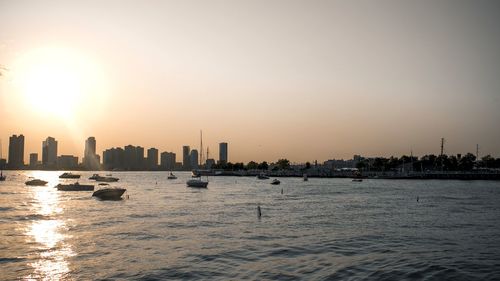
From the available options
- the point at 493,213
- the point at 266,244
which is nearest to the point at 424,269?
the point at 266,244

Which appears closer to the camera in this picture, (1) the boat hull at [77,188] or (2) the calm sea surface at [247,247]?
(2) the calm sea surface at [247,247]

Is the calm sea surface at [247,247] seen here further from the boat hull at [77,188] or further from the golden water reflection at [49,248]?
the boat hull at [77,188]

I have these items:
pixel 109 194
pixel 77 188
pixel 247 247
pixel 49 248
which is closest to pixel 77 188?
pixel 77 188

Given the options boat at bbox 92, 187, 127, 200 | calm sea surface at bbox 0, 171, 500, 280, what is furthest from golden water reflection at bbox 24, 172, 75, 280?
boat at bbox 92, 187, 127, 200

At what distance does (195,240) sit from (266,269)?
35.3 ft

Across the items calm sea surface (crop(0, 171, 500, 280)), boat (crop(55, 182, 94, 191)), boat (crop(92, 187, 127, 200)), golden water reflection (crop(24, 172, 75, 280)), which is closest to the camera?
golden water reflection (crop(24, 172, 75, 280))

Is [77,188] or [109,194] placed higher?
[109,194]

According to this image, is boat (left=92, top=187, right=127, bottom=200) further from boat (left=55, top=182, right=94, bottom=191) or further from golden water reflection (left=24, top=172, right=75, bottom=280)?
golden water reflection (left=24, top=172, right=75, bottom=280)

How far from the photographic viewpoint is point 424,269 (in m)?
23.9

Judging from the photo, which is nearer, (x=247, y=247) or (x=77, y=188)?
(x=247, y=247)

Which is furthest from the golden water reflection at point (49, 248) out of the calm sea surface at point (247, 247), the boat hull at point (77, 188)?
the boat hull at point (77, 188)

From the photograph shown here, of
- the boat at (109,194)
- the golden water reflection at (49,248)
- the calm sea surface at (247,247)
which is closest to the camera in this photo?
the golden water reflection at (49,248)

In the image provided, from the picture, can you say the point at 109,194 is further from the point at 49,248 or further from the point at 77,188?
the point at 49,248

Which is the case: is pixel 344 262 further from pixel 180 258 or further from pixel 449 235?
pixel 449 235
